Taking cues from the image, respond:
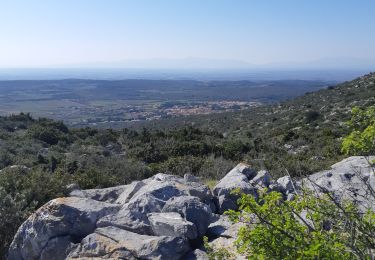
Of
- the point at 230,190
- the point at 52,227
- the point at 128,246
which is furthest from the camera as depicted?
the point at 230,190

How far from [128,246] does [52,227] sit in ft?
4.25

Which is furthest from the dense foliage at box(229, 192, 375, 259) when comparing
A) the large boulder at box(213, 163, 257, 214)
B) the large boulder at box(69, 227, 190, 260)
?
the large boulder at box(213, 163, 257, 214)

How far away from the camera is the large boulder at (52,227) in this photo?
21.0 ft

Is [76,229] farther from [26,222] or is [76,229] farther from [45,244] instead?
[26,222]

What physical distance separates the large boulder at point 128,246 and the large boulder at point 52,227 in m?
0.38

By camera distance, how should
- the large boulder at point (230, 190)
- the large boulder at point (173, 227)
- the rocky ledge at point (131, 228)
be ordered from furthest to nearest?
the large boulder at point (230, 190) < the large boulder at point (173, 227) < the rocky ledge at point (131, 228)

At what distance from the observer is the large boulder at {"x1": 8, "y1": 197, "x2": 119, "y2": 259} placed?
6.40 meters

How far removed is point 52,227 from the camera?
21.1 ft

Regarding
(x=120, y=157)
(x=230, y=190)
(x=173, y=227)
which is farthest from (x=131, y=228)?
(x=120, y=157)

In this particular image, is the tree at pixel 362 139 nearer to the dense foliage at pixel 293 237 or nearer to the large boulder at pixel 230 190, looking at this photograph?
the dense foliage at pixel 293 237

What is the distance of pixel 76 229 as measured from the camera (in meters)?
6.48

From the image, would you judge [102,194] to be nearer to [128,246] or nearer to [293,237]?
[128,246]

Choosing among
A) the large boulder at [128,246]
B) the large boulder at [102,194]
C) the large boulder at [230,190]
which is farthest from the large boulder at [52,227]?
the large boulder at [230,190]

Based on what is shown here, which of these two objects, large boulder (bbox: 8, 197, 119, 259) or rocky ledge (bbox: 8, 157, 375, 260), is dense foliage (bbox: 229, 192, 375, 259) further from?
large boulder (bbox: 8, 197, 119, 259)
